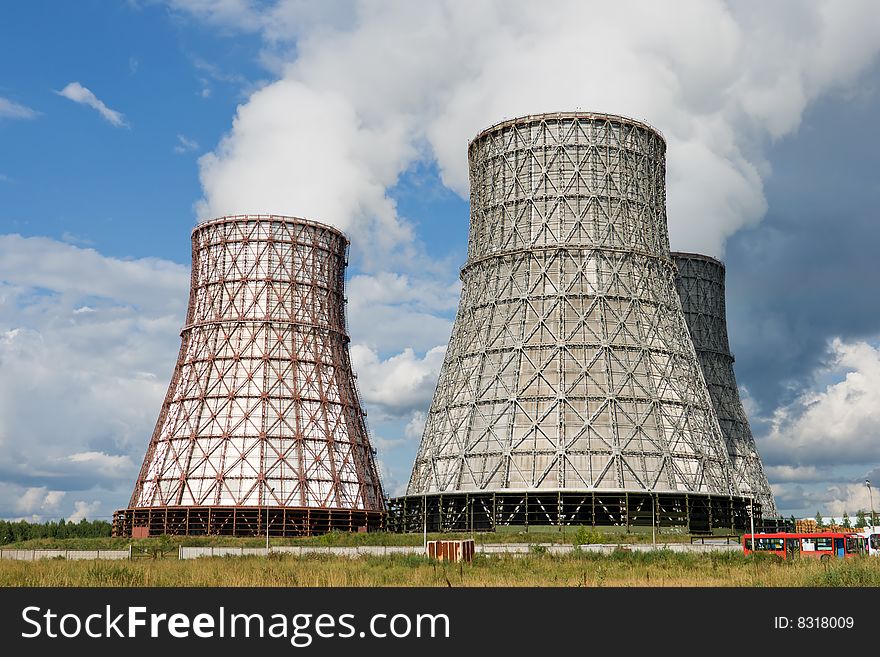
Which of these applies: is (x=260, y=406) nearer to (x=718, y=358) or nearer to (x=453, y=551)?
(x=453, y=551)

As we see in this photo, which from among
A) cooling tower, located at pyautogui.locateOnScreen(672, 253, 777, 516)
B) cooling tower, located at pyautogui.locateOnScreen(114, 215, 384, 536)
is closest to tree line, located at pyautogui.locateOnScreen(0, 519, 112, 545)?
cooling tower, located at pyautogui.locateOnScreen(114, 215, 384, 536)

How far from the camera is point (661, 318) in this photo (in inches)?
2682

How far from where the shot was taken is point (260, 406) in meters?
74.2

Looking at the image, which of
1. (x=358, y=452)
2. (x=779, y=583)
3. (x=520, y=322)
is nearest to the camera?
(x=779, y=583)

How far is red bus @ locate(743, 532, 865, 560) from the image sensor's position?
153ft

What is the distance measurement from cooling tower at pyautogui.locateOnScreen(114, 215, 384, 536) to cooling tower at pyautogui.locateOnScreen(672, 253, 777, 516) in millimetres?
33595

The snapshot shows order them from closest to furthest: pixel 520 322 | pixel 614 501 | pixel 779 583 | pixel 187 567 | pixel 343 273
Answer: pixel 779 583
pixel 187 567
pixel 614 501
pixel 520 322
pixel 343 273

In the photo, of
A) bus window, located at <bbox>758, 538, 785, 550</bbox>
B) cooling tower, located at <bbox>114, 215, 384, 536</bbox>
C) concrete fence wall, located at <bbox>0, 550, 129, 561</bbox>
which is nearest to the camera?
concrete fence wall, located at <bbox>0, 550, 129, 561</bbox>

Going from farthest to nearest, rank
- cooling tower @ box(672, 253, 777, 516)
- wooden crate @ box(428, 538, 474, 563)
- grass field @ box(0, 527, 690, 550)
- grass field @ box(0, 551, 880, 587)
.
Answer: cooling tower @ box(672, 253, 777, 516) < grass field @ box(0, 527, 690, 550) < wooden crate @ box(428, 538, 474, 563) < grass field @ box(0, 551, 880, 587)

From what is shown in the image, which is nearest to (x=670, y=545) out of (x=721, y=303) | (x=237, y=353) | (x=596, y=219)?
(x=596, y=219)

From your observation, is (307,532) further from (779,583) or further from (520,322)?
(779,583)

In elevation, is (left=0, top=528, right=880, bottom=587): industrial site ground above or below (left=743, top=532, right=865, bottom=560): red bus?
above

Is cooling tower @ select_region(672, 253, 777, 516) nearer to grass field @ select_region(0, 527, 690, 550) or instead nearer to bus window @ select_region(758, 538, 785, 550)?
grass field @ select_region(0, 527, 690, 550)
